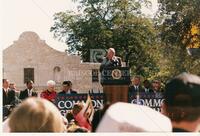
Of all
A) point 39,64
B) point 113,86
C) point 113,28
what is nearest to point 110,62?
point 113,86

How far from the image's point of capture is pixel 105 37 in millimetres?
18469

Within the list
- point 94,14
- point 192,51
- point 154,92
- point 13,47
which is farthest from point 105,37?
point 154,92

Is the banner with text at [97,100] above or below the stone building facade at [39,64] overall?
below

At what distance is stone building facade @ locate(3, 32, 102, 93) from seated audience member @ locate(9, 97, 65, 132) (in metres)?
17.3

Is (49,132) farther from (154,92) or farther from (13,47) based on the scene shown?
(13,47)

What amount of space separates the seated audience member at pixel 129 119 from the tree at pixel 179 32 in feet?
29.5

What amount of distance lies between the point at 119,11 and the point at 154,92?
12341 millimetres

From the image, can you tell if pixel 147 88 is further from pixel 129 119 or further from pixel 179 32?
pixel 179 32

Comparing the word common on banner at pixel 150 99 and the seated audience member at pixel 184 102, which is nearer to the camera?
the seated audience member at pixel 184 102

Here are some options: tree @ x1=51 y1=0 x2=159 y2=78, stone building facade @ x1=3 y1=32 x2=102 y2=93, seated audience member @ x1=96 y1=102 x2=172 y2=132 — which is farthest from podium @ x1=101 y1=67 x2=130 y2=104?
stone building facade @ x1=3 y1=32 x2=102 y2=93

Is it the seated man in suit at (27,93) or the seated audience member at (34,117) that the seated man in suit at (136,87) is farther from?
the seated audience member at (34,117)

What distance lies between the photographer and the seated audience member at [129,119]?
0.92m

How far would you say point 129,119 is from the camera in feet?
3.03

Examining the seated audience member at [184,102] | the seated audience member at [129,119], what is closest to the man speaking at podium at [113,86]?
the seated audience member at [184,102]
